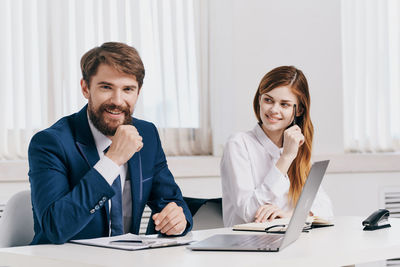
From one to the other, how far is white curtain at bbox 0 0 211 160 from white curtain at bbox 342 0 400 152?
3.11 feet

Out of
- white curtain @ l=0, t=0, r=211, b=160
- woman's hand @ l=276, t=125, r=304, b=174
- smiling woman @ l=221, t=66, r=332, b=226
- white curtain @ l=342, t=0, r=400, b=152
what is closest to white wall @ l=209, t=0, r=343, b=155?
white curtain @ l=0, t=0, r=211, b=160

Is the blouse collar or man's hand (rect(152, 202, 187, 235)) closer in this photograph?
man's hand (rect(152, 202, 187, 235))

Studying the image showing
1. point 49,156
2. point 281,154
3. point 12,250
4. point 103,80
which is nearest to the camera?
point 12,250

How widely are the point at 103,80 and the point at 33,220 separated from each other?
0.50 metres

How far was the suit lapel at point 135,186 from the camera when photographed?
6.20 feet

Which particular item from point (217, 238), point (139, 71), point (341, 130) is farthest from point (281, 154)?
point (341, 130)

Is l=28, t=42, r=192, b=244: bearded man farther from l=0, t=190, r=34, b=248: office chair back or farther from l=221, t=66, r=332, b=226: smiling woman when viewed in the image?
l=221, t=66, r=332, b=226: smiling woman

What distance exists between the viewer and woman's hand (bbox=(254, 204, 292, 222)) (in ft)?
6.88

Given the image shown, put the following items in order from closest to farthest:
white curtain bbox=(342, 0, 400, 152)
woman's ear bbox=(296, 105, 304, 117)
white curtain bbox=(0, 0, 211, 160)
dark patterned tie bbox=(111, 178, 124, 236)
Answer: dark patterned tie bbox=(111, 178, 124, 236) → woman's ear bbox=(296, 105, 304, 117) → white curtain bbox=(0, 0, 211, 160) → white curtain bbox=(342, 0, 400, 152)

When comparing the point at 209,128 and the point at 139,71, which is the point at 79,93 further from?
the point at 139,71

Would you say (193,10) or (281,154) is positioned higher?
(193,10)

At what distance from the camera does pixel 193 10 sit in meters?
3.38

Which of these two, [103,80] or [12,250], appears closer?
[12,250]

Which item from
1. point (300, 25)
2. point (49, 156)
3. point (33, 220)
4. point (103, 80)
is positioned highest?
point (300, 25)
